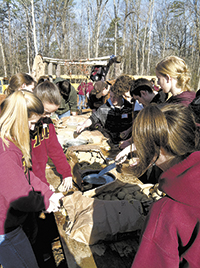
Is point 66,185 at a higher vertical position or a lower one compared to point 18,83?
lower

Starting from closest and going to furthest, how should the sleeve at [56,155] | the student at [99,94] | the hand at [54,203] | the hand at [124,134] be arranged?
the hand at [54,203]
the sleeve at [56,155]
the hand at [124,134]
the student at [99,94]

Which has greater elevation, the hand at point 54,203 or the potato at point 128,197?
the hand at point 54,203

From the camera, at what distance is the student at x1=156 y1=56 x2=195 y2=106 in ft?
6.15

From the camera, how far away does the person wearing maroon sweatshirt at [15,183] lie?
106 centimetres

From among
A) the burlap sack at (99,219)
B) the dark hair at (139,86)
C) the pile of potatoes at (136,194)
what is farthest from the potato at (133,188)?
the dark hair at (139,86)

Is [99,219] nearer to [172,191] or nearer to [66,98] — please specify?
[172,191]

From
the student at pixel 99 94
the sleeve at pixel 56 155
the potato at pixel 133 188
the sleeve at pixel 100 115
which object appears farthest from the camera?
the student at pixel 99 94

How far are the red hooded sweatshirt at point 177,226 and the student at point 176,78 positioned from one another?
130 centimetres

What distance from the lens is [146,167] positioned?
952 millimetres

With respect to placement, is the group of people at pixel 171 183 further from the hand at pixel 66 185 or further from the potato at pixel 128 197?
the hand at pixel 66 185

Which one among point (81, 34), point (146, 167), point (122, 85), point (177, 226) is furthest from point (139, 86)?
point (81, 34)

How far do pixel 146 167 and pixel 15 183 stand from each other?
719 millimetres

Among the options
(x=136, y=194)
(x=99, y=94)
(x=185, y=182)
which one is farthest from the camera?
(x=99, y=94)

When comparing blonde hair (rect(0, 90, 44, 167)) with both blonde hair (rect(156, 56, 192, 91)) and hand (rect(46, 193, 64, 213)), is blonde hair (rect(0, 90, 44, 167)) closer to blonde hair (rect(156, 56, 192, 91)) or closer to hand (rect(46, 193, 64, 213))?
hand (rect(46, 193, 64, 213))
